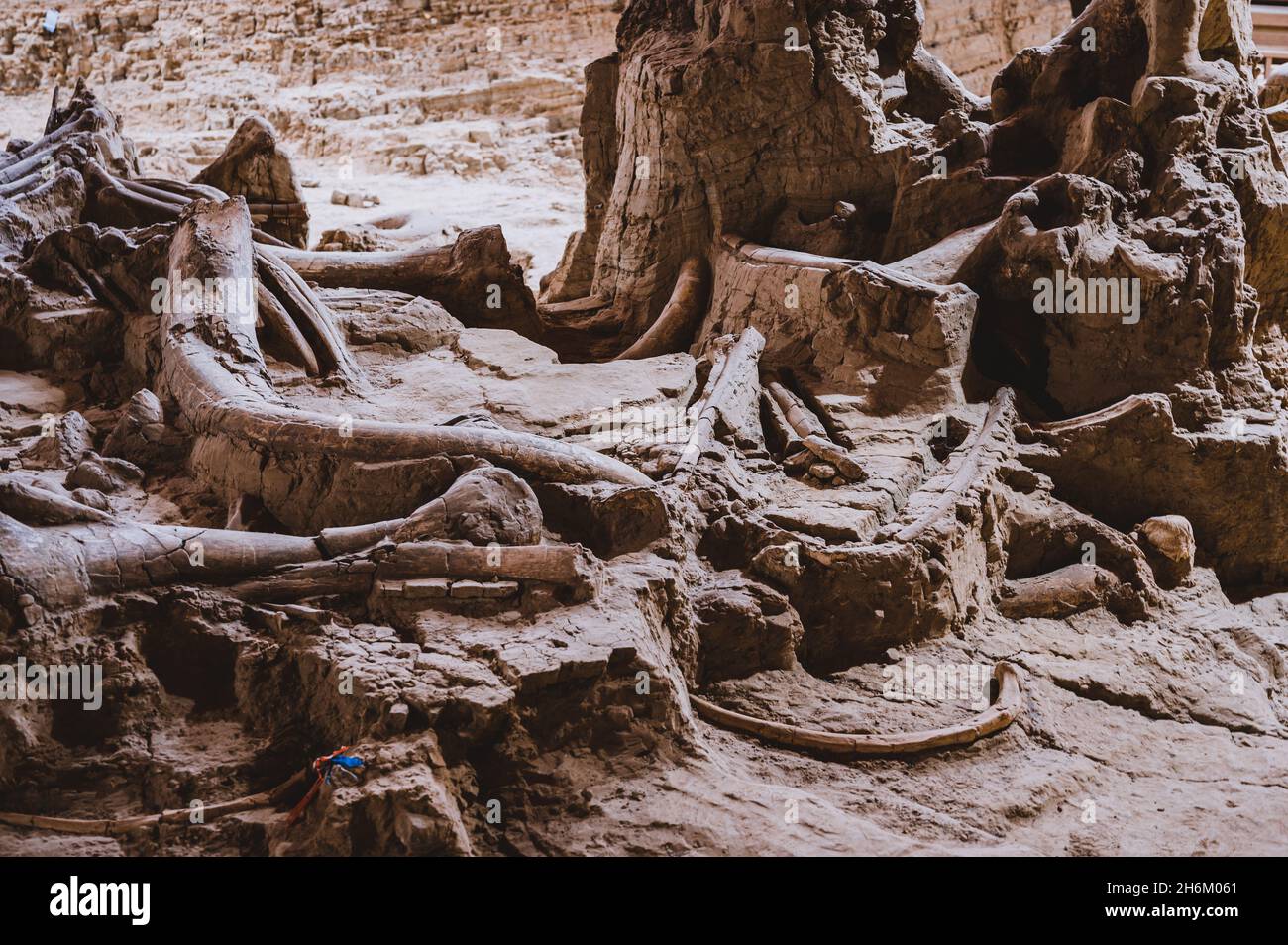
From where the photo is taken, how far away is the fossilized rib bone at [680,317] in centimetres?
693

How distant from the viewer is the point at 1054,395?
5867 millimetres

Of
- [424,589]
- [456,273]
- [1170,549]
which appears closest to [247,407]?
[424,589]

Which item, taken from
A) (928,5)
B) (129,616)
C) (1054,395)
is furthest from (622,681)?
(928,5)

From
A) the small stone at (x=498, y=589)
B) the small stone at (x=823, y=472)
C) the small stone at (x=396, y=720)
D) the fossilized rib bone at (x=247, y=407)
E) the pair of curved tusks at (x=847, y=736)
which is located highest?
the fossilized rib bone at (x=247, y=407)

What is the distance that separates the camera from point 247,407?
473cm

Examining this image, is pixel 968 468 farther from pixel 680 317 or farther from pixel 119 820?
pixel 119 820

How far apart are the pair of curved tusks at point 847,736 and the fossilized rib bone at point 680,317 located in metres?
3.20

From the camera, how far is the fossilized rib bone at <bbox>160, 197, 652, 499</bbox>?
14.5 feet

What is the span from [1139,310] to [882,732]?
2883 millimetres

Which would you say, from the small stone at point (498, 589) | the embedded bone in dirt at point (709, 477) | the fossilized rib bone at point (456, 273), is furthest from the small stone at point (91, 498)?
the fossilized rib bone at point (456, 273)

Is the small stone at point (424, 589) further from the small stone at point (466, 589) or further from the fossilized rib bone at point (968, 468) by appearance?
the fossilized rib bone at point (968, 468)

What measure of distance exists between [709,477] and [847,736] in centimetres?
127

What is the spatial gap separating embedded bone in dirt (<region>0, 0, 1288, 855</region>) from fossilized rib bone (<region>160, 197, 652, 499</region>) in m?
0.02
